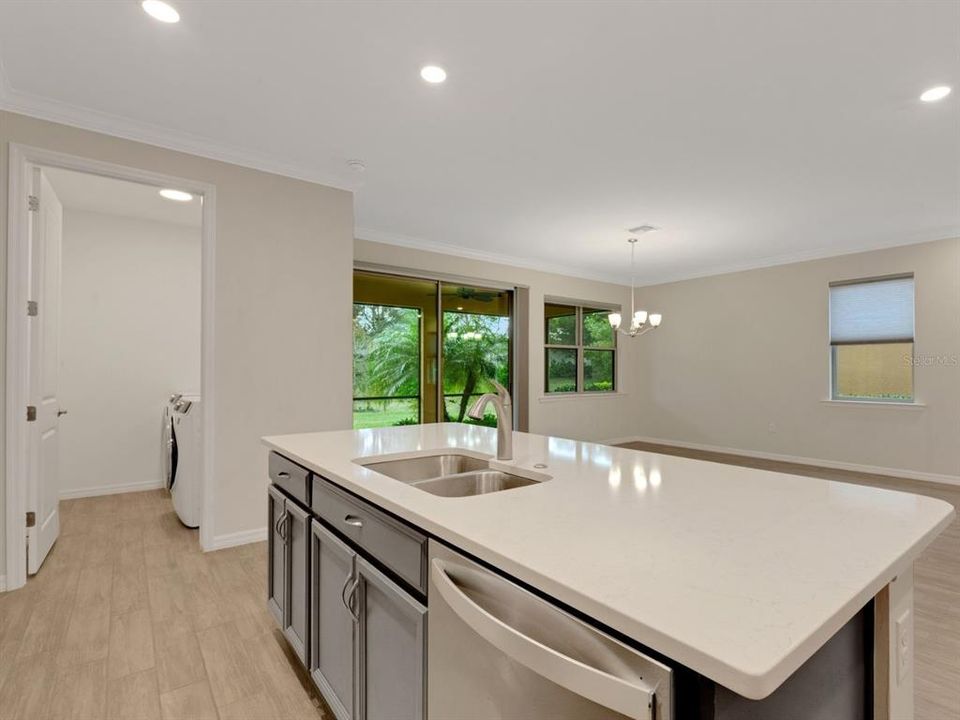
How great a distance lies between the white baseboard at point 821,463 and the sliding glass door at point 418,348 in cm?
281

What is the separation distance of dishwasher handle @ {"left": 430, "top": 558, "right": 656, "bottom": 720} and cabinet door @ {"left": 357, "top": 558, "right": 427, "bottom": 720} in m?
0.35

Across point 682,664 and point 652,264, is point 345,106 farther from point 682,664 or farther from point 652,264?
point 652,264

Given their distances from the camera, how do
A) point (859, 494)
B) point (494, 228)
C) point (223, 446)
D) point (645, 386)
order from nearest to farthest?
point (859, 494), point (223, 446), point (494, 228), point (645, 386)

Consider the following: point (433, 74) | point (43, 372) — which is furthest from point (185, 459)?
point (433, 74)

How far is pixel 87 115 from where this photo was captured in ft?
9.09

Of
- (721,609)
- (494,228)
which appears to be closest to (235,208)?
A: (494,228)

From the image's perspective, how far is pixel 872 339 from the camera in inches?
221

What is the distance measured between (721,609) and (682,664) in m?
0.10

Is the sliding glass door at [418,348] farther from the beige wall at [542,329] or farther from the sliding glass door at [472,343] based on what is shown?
the beige wall at [542,329]

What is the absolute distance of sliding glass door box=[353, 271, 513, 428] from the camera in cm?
535

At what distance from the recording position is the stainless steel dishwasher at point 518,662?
64cm

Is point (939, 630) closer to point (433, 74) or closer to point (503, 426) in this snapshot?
point (503, 426)

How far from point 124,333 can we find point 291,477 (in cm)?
398

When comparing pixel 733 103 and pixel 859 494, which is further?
pixel 733 103
